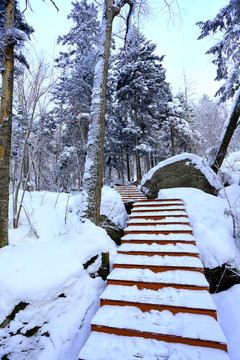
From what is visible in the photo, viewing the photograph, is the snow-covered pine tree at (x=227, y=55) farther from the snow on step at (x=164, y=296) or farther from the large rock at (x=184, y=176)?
the snow on step at (x=164, y=296)

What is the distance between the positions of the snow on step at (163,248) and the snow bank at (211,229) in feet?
1.70

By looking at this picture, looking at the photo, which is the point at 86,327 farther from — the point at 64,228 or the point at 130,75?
the point at 130,75

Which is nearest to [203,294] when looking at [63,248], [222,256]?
[222,256]

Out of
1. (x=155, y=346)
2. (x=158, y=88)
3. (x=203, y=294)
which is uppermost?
(x=158, y=88)

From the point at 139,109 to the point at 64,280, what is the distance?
43.1 feet

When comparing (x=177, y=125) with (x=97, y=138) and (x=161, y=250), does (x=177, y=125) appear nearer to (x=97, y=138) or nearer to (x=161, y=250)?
(x=97, y=138)

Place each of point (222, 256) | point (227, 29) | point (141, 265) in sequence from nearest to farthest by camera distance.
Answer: point (141, 265)
point (222, 256)
point (227, 29)

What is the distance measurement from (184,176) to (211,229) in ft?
8.72

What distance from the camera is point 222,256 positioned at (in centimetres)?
312

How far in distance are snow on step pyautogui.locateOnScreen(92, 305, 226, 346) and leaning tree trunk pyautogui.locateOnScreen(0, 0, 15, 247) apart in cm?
246

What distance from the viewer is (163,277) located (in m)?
2.41

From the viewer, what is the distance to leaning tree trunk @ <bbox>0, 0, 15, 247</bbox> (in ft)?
10.7

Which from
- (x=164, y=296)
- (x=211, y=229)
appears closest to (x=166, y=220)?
(x=211, y=229)

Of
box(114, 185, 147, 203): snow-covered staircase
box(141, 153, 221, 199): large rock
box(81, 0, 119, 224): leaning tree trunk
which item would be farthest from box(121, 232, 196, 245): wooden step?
box(141, 153, 221, 199): large rock
